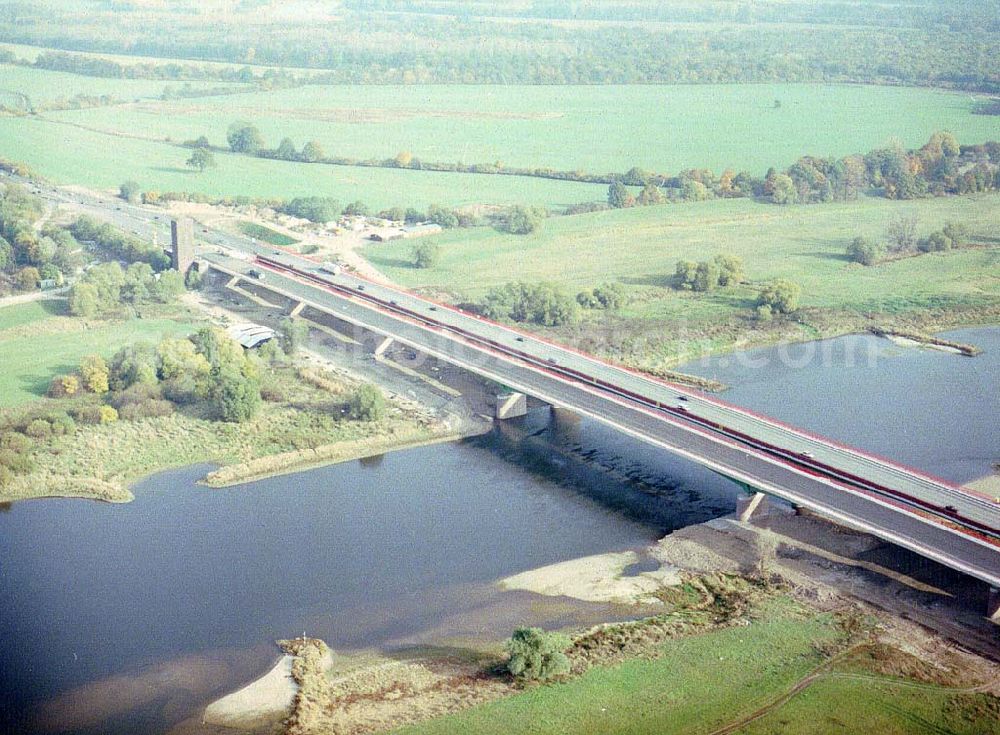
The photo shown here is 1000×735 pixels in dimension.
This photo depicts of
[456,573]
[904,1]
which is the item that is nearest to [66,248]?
[456,573]

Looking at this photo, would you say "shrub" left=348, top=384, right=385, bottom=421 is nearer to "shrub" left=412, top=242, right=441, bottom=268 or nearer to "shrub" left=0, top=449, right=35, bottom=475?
"shrub" left=0, top=449, right=35, bottom=475

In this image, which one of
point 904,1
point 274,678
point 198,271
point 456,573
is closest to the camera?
point 274,678

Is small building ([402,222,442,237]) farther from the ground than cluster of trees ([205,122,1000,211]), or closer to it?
closer to it

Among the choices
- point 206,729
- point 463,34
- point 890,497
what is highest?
point 463,34

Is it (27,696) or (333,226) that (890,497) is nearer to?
(27,696)

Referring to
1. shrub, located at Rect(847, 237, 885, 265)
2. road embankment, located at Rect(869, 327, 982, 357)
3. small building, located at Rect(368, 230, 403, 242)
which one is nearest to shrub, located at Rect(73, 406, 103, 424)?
small building, located at Rect(368, 230, 403, 242)

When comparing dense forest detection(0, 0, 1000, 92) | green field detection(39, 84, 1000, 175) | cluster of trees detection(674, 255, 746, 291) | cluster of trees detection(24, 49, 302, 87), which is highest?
dense forest detection(0, 0, 1000, 92)
